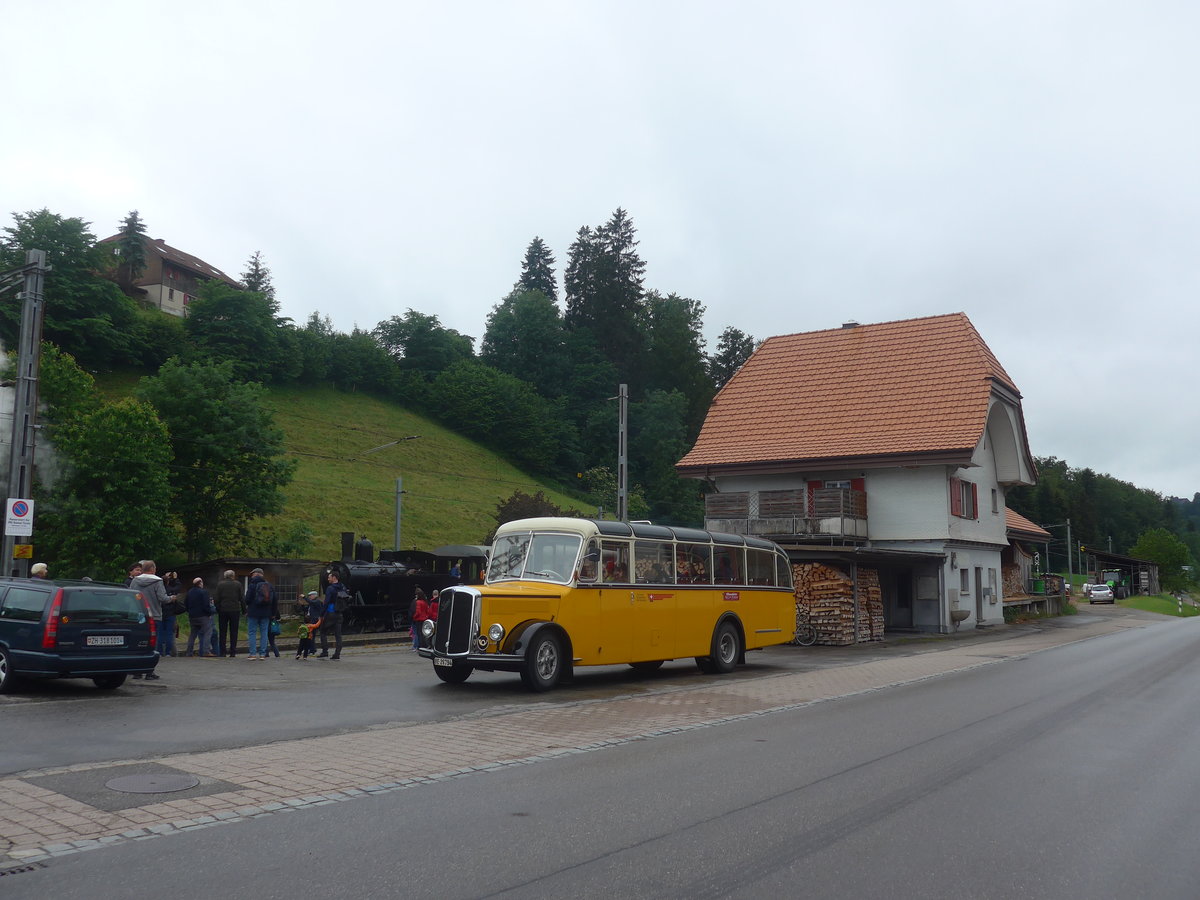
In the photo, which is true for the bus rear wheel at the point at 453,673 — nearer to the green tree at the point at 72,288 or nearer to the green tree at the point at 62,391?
the green tree at the point at 62,391

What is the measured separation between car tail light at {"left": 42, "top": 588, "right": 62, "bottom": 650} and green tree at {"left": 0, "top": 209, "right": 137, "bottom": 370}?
58928mm

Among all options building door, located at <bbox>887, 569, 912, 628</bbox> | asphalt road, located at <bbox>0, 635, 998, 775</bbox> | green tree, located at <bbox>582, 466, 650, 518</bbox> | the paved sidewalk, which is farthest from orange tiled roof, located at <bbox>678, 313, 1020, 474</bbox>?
green tree, located at <bbox>582, 466, 650, 518</bbox>

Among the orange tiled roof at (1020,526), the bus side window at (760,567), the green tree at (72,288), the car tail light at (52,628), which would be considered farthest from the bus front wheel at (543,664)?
the green tree at (72,288)

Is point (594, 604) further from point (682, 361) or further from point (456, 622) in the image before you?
point (682, 361)

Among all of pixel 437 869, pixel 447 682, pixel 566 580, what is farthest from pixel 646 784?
pixel 447 682

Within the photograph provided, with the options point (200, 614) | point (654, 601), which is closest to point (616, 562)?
point (654, 601)

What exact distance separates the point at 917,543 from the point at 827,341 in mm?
10725

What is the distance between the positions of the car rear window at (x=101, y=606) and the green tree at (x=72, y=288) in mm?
58324

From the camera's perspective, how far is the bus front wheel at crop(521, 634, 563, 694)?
50.1 feet

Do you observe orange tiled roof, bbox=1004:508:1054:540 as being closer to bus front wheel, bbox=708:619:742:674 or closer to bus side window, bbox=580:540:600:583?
bus front wheel, bbox=708:619:742:674

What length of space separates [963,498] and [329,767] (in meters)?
30.7

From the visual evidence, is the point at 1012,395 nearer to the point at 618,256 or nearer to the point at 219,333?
the point at 219,333

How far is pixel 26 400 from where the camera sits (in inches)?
803

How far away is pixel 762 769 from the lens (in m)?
9.13
